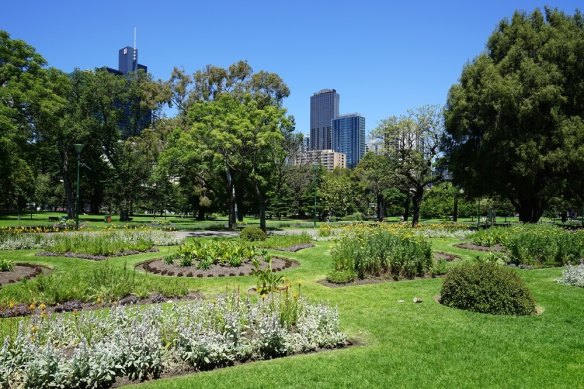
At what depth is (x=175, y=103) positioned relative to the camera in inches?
1567

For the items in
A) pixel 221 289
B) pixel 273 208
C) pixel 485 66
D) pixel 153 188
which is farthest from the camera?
pixel 273 208

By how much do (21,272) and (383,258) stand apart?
33.9ft

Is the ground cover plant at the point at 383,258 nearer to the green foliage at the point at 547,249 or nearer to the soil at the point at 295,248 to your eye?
the green foliage at the point at 547,249

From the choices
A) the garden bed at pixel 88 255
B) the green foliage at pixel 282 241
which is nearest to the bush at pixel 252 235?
the green foliage at pixel 282 241

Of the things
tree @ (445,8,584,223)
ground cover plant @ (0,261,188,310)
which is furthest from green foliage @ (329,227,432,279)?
tree @ (445,8,584,223)

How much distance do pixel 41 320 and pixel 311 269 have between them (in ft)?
29.7

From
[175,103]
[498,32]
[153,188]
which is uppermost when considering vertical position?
[498,32]

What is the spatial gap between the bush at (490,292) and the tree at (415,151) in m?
30.0

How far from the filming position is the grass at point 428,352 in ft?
17.9

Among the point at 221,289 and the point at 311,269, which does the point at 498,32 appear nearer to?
the point at 311,269

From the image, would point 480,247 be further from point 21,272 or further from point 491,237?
point 21,272

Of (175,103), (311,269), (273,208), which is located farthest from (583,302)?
(273,208)

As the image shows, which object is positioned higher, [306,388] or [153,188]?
[153,188]

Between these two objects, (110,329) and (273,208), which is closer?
(110,329)
